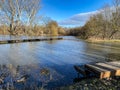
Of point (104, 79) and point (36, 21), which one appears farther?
point (36, 21)

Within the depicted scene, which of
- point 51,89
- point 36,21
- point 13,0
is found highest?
point 13,0

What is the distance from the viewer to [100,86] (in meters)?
4.26

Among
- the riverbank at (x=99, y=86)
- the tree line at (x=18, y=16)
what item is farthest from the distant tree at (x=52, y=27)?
the riverbank at (x=99, y=86)

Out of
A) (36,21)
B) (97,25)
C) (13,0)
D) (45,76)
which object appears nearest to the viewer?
(45,76)

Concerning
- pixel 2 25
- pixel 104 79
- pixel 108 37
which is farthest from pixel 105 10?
pixel 104 79

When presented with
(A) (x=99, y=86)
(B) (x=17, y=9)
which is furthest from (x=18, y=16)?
(A) (x=99, y=86)

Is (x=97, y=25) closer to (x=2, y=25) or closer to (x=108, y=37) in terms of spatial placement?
(x=108, y=37)

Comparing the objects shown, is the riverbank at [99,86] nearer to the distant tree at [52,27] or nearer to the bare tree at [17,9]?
the bare tree at [17,9]

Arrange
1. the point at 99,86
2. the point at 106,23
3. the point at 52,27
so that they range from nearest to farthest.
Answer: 1. the point at 99,86
2. the point at 106,23
3. the point at 52,27

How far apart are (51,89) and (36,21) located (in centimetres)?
3683

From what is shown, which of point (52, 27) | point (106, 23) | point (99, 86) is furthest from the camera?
point (52, 27)

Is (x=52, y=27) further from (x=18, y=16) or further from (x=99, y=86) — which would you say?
(x=99, y=86)

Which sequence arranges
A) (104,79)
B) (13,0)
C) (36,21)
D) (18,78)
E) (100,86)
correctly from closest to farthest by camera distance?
(100,86)
(104,79)
(18,78)
(13,0)
(36,21)

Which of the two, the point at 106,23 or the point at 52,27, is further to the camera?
the point at 52,27
